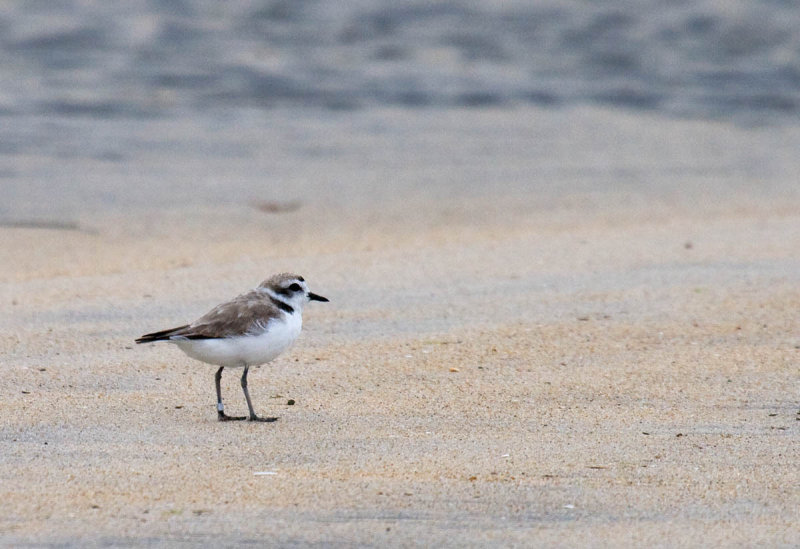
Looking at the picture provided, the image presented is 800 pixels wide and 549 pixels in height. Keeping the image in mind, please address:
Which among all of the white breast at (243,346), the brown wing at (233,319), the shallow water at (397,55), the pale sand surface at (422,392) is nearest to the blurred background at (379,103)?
the shallow water at (397,55)

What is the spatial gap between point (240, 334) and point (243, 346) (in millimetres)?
53

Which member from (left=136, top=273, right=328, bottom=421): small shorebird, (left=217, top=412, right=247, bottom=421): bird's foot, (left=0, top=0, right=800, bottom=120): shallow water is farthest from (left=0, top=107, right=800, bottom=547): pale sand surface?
(left=0, top=0, right=800, bottom=120): shallow water

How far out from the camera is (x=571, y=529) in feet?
12.5

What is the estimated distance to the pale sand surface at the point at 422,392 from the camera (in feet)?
12.8

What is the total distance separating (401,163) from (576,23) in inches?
385

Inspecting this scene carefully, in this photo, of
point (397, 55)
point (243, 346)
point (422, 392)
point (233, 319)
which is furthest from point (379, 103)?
point (243, 346)

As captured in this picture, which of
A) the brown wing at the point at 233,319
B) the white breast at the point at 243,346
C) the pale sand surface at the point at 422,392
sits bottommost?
the pale sand surface at the point at 422,392

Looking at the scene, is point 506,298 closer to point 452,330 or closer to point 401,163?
point 452,330

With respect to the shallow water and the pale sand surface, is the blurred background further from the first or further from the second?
the pale sand surface

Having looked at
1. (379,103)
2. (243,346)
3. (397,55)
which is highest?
(397,55)

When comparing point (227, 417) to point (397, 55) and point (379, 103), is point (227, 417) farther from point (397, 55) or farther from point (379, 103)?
point (397, 55)

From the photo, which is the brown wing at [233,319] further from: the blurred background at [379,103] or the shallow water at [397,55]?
the shallow water at [397,55]

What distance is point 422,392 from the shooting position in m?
5.43

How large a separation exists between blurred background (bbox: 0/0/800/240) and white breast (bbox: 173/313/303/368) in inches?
240
